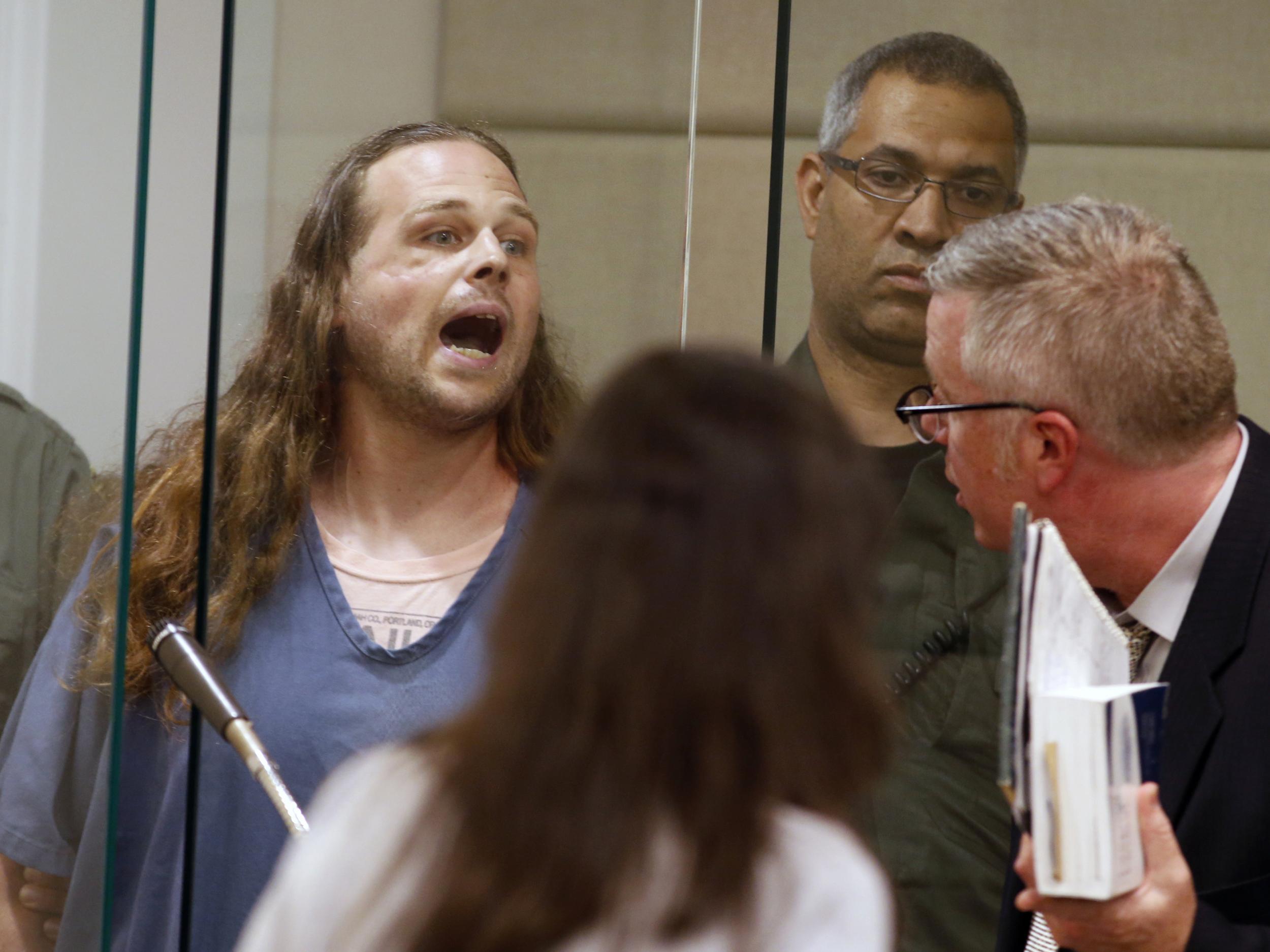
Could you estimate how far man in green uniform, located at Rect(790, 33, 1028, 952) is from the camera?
1303mm

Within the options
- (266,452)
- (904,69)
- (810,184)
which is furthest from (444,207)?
(904,69)

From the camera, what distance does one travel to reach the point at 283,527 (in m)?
1.13

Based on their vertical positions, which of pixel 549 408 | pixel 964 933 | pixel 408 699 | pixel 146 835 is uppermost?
pixel 549 408

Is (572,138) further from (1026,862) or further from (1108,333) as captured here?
(1026,862)

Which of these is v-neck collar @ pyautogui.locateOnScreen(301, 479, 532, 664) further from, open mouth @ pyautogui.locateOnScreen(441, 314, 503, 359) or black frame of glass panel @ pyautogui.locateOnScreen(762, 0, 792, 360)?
black frame of glass panel @ pyautogui.locateOnScreen(762, 0, 792, 360)

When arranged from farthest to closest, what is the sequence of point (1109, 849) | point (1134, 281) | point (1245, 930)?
1. point (1134, 281)
2. point (1245, 930)
3. point (1109, 849)

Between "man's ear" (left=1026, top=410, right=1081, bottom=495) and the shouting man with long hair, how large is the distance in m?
0.40

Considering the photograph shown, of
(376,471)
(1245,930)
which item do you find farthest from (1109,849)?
(376,471)

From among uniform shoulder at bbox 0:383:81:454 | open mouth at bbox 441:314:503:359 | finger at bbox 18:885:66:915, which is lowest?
finger at bbox 18:885:66:915

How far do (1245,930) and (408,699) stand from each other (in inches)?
24.4

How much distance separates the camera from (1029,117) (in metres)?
1.33

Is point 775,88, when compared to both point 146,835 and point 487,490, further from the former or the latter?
point 146,835

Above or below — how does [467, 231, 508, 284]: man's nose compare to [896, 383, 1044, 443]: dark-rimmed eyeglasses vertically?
above

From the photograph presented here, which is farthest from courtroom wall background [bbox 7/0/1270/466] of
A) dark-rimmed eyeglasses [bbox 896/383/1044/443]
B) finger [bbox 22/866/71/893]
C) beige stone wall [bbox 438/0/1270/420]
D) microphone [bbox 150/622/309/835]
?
finger [bbox 22/866/71/893]
